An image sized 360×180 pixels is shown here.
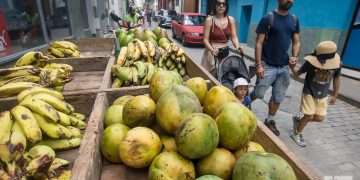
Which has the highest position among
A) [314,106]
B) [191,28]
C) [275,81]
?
[191,28]

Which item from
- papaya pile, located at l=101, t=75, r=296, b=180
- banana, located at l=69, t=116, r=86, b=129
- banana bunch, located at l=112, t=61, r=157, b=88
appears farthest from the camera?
banana bunch, located at l=112, t=61, r=157, b=88

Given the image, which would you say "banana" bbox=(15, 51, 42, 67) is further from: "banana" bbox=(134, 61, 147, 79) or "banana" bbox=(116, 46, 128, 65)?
"banana" bbox=(134, 61, 147, 79)

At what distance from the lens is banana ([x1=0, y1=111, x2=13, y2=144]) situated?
1.10 m

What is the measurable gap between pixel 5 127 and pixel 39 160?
1.01 feet

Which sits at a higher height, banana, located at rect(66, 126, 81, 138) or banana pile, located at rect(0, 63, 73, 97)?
banana pile, located at rect(0, 63, 73, 97)

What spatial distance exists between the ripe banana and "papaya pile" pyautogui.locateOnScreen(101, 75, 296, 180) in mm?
357

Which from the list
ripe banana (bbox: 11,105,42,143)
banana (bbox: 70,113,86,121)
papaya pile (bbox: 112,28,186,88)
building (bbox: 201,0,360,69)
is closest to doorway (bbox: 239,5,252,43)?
building (bbox: 201,0,360,69)

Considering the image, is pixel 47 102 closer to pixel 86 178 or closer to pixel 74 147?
pixel 74 147

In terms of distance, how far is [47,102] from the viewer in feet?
4.98

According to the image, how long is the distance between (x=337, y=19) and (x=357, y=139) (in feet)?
16.3

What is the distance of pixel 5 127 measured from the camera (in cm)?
122

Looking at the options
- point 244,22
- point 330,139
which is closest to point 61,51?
point 330,139

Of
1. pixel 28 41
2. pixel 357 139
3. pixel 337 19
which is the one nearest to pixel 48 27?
pixel 28 41

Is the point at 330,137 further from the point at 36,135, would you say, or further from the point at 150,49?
the point at 36,135
